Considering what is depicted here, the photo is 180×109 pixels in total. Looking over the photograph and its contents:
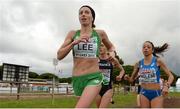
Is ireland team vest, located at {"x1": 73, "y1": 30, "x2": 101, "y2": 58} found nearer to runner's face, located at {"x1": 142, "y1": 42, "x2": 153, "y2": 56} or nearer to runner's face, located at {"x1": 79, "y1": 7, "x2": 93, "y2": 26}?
runner's face, located at {"x1": 79, "y1": 7, "x2": 93, "y2": 26}

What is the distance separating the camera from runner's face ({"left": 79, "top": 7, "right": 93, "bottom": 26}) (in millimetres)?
5855

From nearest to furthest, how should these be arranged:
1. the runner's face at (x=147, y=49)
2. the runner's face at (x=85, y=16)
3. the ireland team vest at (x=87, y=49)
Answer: the ireland team vest at (x=87, y=49) → the runner's face at (x=85, y=16) → the runner's face at (x=147, y=49)

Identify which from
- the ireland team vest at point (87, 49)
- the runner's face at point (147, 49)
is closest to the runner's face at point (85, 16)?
the ireland team vest at point (87, 49)

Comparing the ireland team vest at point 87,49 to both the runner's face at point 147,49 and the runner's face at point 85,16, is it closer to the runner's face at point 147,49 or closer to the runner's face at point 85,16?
the runner's face at point 85,16

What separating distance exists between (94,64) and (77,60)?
27 cm

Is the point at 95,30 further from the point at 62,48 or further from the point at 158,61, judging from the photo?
the point at 158,61

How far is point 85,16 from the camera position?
586cm

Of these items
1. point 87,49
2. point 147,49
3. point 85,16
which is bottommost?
point 87,49

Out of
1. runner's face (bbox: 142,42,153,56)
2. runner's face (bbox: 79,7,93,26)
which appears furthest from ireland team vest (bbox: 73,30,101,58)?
runner's face (bbox: 142,42,153,56)

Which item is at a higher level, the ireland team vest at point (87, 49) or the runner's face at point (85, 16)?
the runner's face at point (85, 16)

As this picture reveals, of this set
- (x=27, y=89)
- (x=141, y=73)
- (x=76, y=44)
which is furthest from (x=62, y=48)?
(x=27, y=89)

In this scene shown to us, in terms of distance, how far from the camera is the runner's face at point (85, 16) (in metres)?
5.86

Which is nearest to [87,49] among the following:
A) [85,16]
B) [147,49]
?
[85,16]

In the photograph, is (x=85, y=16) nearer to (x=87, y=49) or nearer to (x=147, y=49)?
(x=87, y=49)
